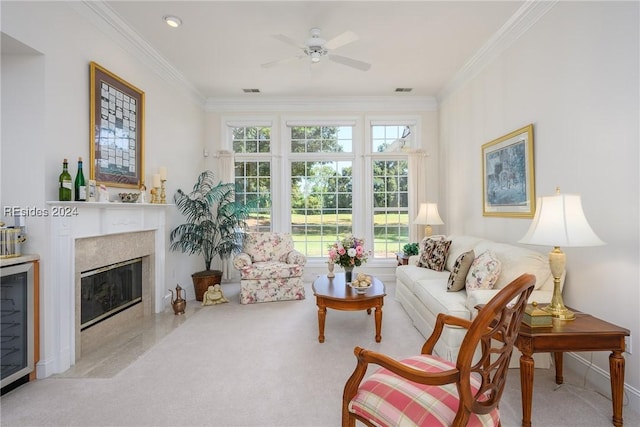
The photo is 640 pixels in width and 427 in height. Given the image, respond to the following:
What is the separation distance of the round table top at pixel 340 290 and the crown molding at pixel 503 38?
2.86 meters

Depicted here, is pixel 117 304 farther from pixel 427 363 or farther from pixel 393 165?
pixel 393 165

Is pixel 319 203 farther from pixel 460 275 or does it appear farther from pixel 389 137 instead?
pixel 460 275

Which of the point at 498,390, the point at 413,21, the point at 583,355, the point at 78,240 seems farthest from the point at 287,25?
the point at 583,355

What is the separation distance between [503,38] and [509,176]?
145 centimetres

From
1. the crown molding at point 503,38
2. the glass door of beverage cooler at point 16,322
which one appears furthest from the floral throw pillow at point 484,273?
the glass door of beverage cooler at point 16,322

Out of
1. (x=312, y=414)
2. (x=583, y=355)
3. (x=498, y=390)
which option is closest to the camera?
(x=498, y=390)

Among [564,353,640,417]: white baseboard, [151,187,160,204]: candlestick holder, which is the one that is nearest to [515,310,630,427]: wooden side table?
[564,353,640,417]: white baseboard

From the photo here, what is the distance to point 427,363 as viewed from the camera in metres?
1.55

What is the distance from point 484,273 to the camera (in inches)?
108

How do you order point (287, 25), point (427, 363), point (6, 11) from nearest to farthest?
point (427, 363), point (6, 11), point (287, 25)

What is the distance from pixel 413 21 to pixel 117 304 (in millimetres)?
4137

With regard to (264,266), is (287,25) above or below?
above

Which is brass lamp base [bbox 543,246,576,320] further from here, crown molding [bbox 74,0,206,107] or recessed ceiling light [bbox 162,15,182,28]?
crown molding [bbox 74,0,206,107]

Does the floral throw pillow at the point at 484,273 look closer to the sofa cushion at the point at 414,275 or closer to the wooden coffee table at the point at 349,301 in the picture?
the sofa cushion at the point at 414,275
